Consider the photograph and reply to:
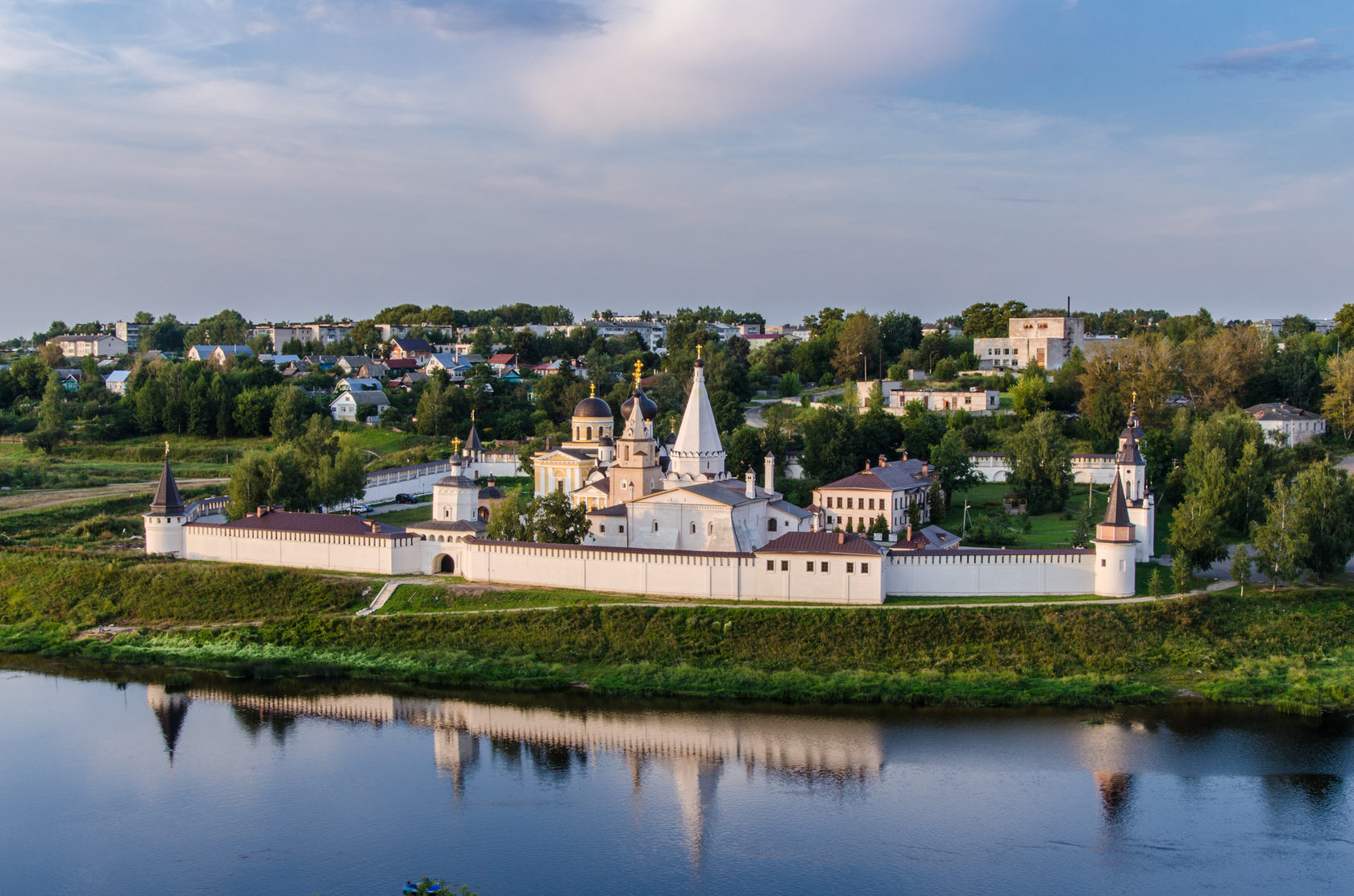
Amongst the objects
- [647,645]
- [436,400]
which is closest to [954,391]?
[436,400]

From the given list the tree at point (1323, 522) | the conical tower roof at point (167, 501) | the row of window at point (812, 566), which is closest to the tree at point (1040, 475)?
the tree at point (1323, 522)

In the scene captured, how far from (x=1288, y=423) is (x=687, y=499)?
2372cm

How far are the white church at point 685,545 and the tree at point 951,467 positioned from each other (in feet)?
14.9

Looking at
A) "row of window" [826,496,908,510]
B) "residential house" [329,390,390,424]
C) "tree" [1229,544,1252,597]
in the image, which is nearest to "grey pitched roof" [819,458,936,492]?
"row of window" [826,496,908,510]

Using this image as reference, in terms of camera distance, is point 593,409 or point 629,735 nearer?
point 629,735

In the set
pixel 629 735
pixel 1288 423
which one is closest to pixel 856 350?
pixel 1288 423

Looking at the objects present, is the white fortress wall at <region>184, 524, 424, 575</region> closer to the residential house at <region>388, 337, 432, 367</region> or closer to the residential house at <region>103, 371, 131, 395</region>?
the residential house at <region>103, 371, 131, 395</region>

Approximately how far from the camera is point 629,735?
19922mm

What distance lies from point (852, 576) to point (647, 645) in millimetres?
4084

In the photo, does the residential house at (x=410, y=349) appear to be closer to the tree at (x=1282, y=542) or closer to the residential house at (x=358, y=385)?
the residential house at (x=358, y=385)

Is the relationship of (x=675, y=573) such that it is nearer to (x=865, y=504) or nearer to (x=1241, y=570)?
(x=865, y=504)

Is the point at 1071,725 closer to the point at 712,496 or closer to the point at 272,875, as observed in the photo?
the point at 712,496

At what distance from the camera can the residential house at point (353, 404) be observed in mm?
53812

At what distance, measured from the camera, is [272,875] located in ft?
49.7
